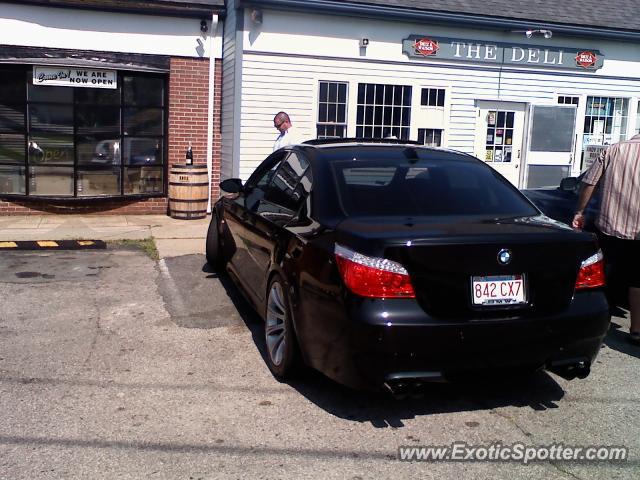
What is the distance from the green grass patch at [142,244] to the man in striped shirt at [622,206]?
5.35 metres

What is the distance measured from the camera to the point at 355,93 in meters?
11.8

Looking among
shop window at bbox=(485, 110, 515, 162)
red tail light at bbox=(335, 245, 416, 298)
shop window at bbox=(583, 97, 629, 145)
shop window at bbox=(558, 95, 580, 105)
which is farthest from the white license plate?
shop window at bbox=(583, 97, 629, 145)

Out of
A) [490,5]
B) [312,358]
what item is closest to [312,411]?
[312,358]

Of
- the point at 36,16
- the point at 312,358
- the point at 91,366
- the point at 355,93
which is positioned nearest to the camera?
the point at 312,358

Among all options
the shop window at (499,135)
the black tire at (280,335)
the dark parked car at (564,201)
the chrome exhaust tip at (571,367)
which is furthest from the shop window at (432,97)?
the chrome exhaust tip at (571,367)

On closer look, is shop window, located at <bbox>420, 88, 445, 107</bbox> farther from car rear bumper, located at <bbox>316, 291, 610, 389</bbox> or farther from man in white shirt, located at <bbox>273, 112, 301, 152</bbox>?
car rear bumper, located at <bbox>316, 291, 610, 389</bbox>

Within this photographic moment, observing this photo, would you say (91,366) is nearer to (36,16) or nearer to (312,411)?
(312,411)

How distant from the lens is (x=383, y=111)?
1209cm

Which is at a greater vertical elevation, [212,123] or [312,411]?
[212,123]

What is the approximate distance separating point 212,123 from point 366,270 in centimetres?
886

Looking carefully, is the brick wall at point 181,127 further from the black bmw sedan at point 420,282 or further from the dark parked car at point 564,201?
the black bmw sedan at point 420,282

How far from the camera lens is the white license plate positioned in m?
3.71

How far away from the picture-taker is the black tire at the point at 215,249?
23.6ft

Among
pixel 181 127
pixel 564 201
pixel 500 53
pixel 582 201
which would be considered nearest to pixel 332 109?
pixel 181 127
